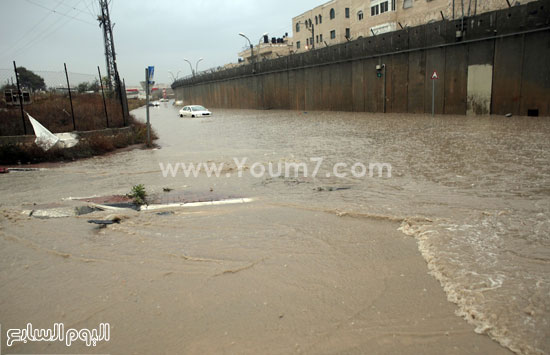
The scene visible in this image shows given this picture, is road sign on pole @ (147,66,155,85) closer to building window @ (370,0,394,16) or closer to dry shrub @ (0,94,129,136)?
dry shrub @ (0,94,129,136)

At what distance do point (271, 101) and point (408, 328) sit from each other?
4464cm

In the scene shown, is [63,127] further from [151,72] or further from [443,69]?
[443,69]

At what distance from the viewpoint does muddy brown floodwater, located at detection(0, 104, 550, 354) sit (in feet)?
10.3

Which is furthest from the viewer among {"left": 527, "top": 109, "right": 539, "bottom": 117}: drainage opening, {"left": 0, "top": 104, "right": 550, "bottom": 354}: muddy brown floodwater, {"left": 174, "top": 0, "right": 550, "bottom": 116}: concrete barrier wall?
{"left": 174, "top": 0, "right": 550, "bottom": 116}: concrete barrier wall

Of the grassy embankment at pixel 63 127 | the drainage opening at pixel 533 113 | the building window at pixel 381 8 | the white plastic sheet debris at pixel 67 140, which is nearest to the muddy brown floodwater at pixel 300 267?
the grassy embankment at pixel 63 127

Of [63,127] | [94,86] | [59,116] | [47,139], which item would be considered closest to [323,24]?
[94,86]

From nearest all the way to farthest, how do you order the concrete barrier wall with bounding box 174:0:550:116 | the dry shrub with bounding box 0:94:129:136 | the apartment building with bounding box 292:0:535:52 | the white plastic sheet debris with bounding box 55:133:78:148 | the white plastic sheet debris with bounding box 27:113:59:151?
1. the white plastic sheet debris with bounding box 27:113:59:151
2. the white plastic sheet debris with bounding box 55:133:78:148
3. the dry shrub with bounding box 0:94:129:136
4. the concrete barrier wall with bounding box 174:0:550:116
5. the apartment building with bounding box 292:0:535:52

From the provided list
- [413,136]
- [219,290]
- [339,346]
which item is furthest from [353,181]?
[413,136]

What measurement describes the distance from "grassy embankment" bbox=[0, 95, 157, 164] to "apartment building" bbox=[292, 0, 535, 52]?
2023 centimetres

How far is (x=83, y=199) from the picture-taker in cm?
761

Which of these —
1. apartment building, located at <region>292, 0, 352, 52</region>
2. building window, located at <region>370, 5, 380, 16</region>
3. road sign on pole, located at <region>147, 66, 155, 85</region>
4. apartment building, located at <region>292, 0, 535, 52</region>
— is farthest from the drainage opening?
apartment building, located at <region>292, 0, 352, 52</region>

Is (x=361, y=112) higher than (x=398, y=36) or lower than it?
lower

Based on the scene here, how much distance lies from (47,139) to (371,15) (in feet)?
146

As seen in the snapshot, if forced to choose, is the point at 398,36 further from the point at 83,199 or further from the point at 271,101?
the point at 83,199
